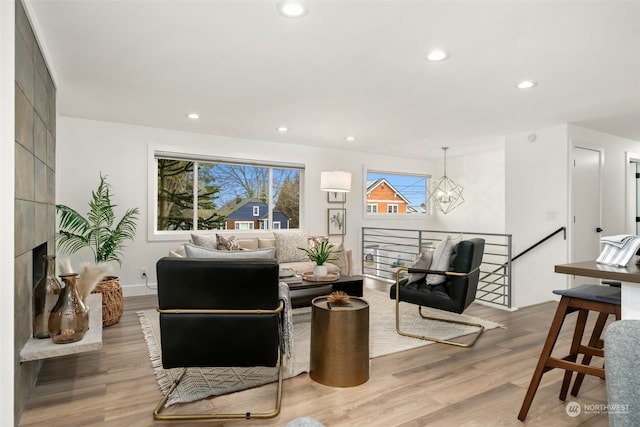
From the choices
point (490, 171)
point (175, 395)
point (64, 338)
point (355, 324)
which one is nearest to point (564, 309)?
point (355, 324)

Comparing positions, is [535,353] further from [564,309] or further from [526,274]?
[526,274]

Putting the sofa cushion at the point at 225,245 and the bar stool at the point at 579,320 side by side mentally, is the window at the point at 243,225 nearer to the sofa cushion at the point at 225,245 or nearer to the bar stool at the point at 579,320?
the sofa cushion at the point at 225,245

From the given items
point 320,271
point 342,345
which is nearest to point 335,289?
point 320,271

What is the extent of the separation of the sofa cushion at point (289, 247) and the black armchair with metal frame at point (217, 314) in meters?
3.12

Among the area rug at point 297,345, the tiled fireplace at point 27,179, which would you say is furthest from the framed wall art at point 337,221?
the tiled fireplace at point 27,179

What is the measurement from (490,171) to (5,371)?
7105 millimetres

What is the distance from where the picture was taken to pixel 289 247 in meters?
5.21

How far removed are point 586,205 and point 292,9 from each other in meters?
4.92

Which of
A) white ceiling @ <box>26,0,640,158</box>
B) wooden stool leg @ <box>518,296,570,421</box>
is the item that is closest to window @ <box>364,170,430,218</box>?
white ceiling @ <box>26,0,640,158</box>

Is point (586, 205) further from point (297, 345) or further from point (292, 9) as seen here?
point (292, 9)

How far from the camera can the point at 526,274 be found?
16.8 feet

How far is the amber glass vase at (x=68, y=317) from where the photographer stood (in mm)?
2113

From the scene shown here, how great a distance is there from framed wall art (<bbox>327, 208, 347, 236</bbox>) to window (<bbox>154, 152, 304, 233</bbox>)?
23.0 inches

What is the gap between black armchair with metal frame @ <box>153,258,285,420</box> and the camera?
6.29ft
